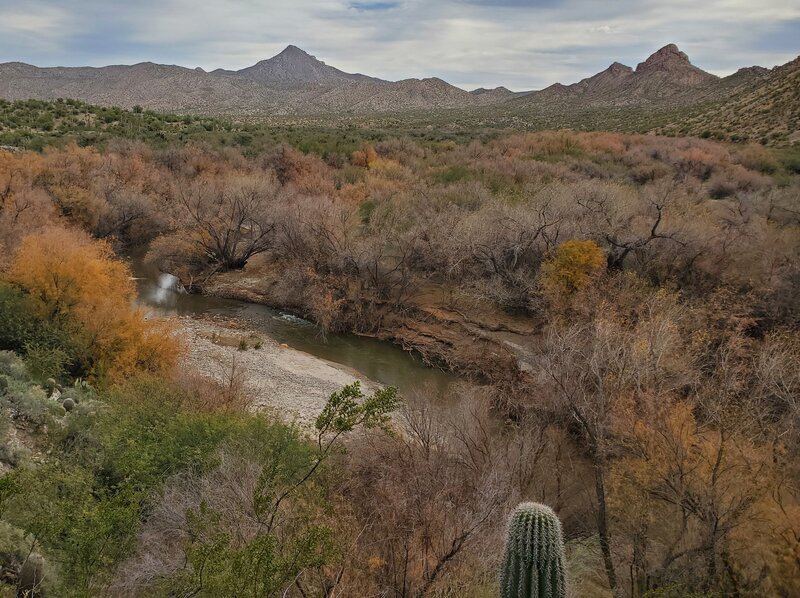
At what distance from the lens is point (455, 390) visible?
18.2 meters

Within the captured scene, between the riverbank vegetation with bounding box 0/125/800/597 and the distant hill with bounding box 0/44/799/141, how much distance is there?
60.9 feet

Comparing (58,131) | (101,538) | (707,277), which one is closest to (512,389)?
(707,277)

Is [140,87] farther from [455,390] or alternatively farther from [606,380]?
[606,380]

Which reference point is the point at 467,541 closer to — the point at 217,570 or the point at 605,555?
the point at 605,555

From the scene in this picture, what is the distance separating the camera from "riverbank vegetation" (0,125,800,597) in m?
8.66

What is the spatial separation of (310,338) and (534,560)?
19.8 metres

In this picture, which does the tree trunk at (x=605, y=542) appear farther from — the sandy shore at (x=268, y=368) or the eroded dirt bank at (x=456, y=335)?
the eroded dirt bank at (x=456, y=335)

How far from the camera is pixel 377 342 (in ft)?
80.1

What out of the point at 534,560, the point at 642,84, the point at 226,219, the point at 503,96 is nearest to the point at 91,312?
the point at 226,219

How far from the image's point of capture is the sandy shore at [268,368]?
1731 cm

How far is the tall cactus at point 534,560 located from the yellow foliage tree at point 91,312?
44.2ft

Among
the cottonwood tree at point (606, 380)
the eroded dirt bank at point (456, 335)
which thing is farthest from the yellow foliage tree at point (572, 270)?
the cottonwood tree at point (606, 380)

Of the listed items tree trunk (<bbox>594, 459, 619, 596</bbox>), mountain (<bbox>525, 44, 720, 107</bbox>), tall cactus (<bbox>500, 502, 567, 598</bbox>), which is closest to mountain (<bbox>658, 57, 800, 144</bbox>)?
mountain (<bbox>525, 44, 720, 107</bbox>)

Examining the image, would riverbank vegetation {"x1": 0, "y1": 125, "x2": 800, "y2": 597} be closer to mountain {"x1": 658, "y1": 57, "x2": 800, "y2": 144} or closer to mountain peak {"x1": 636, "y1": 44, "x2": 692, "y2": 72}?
mountain {"x1": 658, "y1": 57, "x2": 800, "y2": 144}
